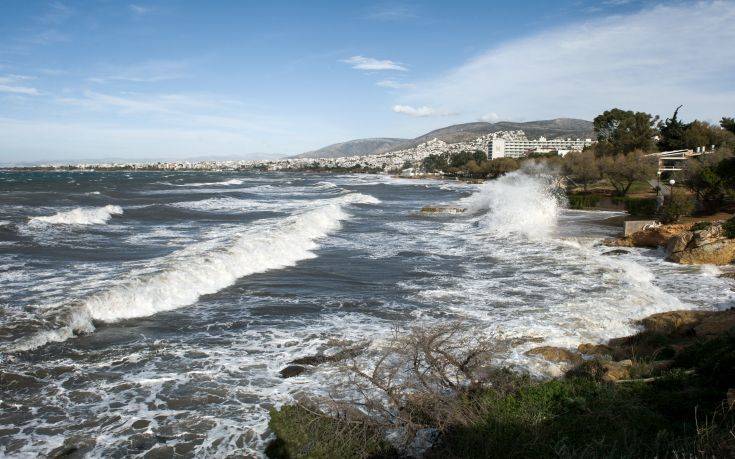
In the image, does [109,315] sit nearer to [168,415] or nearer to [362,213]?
[168,415]

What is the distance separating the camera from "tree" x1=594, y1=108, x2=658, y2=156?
63.2 m

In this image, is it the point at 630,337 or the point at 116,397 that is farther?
the point at 630,337

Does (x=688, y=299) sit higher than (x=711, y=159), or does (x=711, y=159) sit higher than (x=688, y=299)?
(x=711, y=159)

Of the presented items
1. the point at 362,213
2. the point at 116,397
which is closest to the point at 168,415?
the point at 116,397

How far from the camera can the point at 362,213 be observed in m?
41.0

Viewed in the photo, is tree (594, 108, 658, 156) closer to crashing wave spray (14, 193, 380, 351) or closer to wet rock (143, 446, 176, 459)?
crashing wave spray (14, 193, 380, 351)

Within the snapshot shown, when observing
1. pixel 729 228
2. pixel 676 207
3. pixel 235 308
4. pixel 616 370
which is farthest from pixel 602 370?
pixel 676 207

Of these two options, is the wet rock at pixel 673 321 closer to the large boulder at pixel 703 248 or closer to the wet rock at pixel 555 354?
the wet rock at pixel 555 354

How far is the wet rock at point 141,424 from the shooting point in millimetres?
7344

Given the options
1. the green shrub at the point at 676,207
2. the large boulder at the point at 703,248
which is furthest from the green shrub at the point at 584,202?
the large boulder at the point at 703,248

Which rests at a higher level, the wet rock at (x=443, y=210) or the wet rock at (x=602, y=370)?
the wet rock at (x=602, y=370)

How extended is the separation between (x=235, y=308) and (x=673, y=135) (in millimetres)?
65195

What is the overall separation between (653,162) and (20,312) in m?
46.7

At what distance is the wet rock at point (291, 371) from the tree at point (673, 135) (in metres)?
62.7
